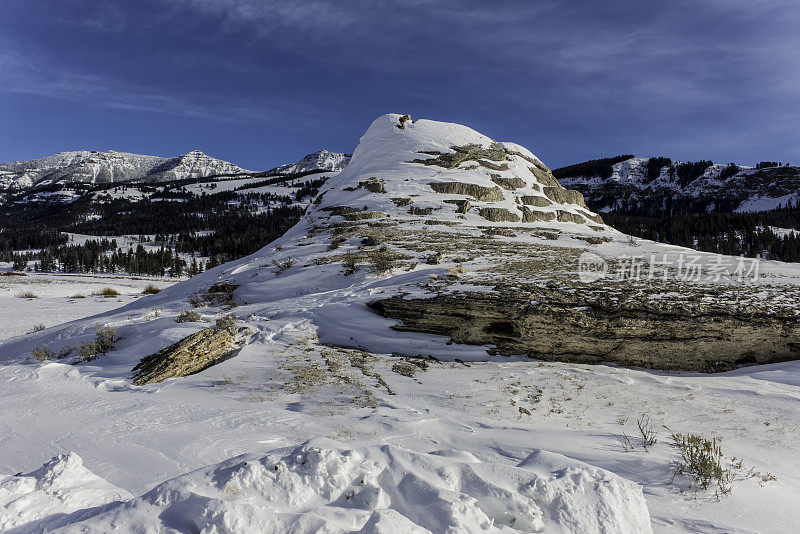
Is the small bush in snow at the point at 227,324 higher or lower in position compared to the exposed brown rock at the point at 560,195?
lower

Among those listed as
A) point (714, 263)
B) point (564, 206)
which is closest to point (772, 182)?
point (564, 206)

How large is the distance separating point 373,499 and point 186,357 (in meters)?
6.29

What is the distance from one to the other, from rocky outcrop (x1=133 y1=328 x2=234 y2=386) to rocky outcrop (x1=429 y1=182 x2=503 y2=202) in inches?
888

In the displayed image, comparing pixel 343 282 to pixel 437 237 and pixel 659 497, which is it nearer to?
pixel 437 237

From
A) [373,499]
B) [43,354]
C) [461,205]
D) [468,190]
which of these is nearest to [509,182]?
[468,190]

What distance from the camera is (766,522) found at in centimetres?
326

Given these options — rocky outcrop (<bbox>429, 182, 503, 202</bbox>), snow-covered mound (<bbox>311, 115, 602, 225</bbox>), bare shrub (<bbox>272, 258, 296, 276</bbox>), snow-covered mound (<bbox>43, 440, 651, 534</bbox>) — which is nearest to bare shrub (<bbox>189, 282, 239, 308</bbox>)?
bare shrub (<bbox>272, 258, 296, 276</bbox>)

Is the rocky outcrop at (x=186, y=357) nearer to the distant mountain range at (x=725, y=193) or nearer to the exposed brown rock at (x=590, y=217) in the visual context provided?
the exposed brown rock at (x=590, y=217)

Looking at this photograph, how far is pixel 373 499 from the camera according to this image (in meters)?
2.79

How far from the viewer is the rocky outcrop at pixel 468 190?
28.3 metres

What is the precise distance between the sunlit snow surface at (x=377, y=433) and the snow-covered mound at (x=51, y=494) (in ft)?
0.09

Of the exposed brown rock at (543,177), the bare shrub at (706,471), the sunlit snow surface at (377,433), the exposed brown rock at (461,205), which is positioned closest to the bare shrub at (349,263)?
the sunlit snow surface at (377,433)

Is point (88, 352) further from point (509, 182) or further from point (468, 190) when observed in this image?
point (509, 182)

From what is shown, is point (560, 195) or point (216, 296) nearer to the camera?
point (216, 296)
